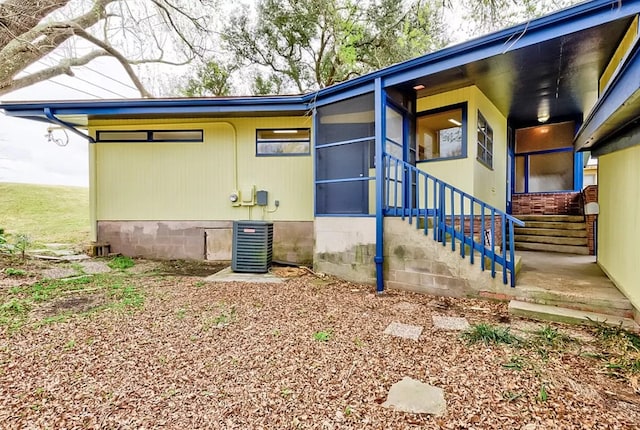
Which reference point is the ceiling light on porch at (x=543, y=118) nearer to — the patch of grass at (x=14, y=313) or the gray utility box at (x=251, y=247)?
the gray utility box at (x=251, y=247)

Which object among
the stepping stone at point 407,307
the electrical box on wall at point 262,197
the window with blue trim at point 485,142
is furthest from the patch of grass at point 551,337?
the electrical box on wall at point 262,197

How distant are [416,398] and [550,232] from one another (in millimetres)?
6507

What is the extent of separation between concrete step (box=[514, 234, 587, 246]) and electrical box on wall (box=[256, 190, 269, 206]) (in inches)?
223

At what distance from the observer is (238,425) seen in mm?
1665

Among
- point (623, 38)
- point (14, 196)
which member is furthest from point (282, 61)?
point (14, 196)

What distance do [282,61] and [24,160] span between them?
312 inches

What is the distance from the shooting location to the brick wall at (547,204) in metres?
7.40

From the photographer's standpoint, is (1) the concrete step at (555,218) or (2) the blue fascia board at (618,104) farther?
(1) the concrete step at (555,218)

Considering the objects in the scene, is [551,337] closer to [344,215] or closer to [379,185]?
[379,185]

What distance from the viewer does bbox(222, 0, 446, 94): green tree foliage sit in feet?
27.9

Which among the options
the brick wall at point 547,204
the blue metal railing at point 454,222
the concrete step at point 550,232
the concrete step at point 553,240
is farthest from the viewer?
the brick wall at point 547,204

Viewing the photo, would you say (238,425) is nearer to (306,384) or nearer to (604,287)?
(306,384)

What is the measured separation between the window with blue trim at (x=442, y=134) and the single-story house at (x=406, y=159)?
3 centimetres

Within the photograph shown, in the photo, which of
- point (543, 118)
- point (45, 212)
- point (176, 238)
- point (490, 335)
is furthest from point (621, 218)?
point (45, 212)
